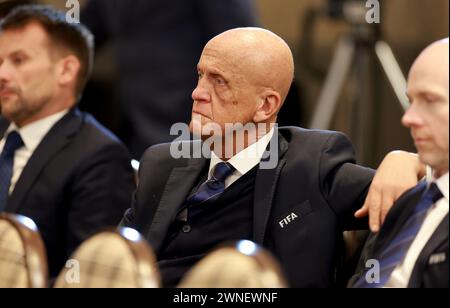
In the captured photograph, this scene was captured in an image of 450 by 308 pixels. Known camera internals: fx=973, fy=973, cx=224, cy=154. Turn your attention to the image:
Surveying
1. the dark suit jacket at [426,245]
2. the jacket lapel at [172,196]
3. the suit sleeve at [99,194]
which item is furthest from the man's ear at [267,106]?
the suit sleeve at [99,194]

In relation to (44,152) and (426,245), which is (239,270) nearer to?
(426,245)

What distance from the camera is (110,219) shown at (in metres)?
3.05

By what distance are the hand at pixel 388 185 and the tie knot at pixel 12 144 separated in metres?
1.33

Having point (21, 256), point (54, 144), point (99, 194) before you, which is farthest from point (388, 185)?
point (54, 144)

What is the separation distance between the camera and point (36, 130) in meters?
3.20

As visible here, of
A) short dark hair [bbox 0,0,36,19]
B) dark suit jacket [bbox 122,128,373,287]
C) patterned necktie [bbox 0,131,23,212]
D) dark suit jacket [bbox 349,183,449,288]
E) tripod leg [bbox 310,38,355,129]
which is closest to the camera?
dark suit jacket [bbox 349,183,449,288]

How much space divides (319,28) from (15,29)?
2613mm

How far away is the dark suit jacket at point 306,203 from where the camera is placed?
2393mm

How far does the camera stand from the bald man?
94.9 inches

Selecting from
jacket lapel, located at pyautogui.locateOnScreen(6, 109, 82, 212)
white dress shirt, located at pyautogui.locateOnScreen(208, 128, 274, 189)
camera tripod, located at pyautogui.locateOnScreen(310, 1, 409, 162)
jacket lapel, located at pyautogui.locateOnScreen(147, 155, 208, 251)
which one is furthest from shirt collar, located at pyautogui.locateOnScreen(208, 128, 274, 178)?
camera tripod, located at pyautogui.locateOnScreen(310, 1, 409, 162)

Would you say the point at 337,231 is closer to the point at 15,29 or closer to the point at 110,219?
the point at 110,219

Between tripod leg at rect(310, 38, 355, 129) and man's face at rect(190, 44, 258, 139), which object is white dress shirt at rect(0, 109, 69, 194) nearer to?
man's face at rect(190, 44, 258, 139)

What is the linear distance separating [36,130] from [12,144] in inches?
3.6

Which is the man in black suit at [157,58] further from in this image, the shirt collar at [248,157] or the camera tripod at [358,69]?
the shirt collar at [248,157]
